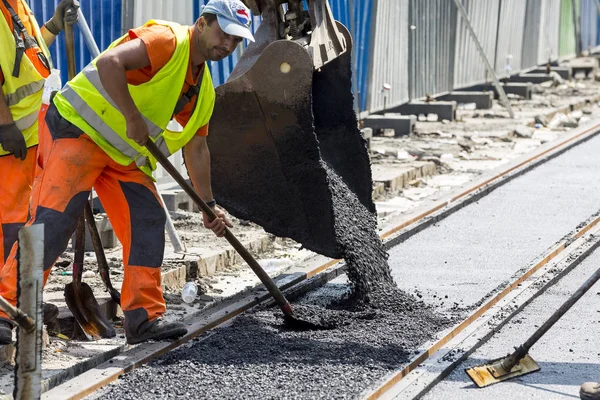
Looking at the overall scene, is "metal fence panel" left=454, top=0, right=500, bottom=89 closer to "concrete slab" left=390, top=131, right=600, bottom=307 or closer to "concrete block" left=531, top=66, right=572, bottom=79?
"concrete block" left=531, top=66, right=572, bottom=79

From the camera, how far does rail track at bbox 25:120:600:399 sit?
5.30 metres

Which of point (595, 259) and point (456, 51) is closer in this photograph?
point (595, 259)

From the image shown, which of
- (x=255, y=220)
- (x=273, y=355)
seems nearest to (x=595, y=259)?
(x=255, y=220)

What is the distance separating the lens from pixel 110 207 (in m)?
5.91

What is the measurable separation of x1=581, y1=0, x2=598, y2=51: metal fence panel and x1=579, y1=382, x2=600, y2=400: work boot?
82.8 ft

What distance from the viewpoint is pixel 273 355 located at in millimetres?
5770

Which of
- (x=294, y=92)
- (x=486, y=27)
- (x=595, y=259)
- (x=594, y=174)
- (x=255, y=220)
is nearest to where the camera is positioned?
(x=294, y=92)

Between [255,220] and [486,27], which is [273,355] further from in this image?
[486,27]

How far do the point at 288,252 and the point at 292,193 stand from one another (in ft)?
5.91

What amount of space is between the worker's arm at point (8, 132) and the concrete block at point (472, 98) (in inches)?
507

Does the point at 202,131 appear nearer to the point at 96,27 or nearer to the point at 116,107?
the point at 116,107

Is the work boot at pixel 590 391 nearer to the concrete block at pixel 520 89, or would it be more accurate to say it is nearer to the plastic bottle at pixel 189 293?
the plastic bottle at pixel 189 293

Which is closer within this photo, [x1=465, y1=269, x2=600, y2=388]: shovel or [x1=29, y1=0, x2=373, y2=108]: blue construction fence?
[x1=465, y1=269, x2=600, y2=388]: shovel

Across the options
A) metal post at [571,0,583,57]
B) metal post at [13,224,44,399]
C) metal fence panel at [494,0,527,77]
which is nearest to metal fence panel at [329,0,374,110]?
metal fence panel at [494,0,527,77]
